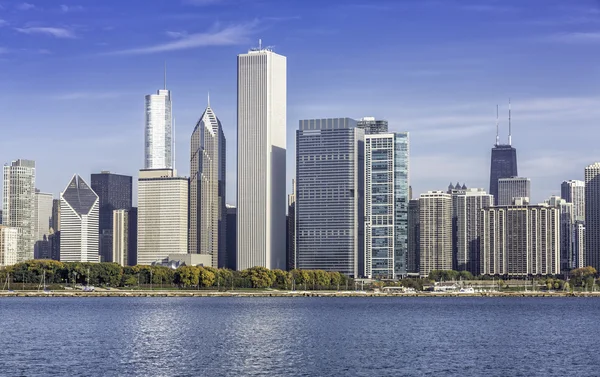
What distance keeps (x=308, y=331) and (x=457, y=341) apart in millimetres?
16576

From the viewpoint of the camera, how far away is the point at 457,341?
89.4 meters

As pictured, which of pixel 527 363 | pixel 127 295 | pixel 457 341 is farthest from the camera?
pixel 127 295

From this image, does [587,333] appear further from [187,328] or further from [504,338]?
[187,328]

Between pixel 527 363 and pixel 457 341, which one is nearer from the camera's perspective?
pixel 527 363

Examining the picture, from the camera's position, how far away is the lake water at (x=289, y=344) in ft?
223

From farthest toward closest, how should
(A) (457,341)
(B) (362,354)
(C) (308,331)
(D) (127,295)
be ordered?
(D) (127,295) < (C) (308,331) < (A) (457,341) < (B) (362,354)

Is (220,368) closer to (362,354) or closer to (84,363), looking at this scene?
(84,363)

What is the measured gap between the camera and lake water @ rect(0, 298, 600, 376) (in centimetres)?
6806

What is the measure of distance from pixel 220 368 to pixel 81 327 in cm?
3736

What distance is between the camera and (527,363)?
→ 72812 mm

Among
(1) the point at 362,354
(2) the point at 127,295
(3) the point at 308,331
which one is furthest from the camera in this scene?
(2) the point at 127,295

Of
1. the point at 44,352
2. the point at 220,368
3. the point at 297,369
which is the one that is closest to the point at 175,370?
the point at 220,368

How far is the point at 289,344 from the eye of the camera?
280 feet

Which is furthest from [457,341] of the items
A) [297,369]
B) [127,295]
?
[127,295]
